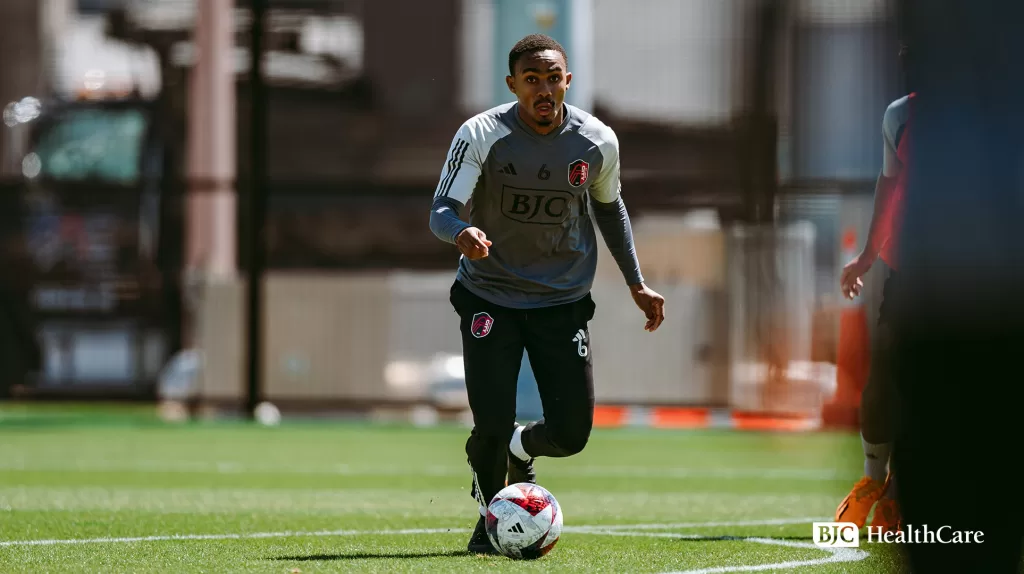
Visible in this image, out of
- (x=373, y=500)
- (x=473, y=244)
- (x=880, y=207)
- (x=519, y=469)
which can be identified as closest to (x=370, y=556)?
(x=519, y=469)

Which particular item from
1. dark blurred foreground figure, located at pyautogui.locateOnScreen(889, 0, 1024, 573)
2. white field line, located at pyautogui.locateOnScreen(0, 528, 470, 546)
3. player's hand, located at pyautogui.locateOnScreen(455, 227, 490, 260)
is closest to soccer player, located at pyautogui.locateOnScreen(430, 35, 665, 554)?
player's hand, located at pyautogui.locateOnScreen(455, 227, 490, 260)

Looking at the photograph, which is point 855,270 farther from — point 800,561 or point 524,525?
point 524,525

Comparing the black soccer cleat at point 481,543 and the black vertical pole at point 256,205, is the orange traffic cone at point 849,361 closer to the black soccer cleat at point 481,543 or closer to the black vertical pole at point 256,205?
the black vertical pole at point 256,205

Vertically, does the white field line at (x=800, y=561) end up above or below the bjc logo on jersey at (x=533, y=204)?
below

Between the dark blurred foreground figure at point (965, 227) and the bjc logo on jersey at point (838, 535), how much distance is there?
3.59 meters

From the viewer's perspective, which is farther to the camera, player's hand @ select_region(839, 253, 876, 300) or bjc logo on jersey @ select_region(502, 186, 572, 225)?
player's hand @ select_region(839, 253, 876, 300)

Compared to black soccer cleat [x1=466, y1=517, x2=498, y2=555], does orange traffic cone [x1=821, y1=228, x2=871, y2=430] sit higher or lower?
lower

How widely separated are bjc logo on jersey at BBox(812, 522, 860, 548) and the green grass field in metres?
0.08

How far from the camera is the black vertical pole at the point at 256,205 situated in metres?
16.8

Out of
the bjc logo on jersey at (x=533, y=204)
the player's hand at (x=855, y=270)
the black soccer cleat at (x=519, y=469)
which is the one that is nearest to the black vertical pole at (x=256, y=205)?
the black soccer cleat at (x=519, y=469)

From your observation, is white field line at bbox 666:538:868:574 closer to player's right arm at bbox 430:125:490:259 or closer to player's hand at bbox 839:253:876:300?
player's hand at bbox 839:253:876:300

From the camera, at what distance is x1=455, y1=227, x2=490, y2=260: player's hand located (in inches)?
209

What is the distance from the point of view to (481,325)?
5973 mm

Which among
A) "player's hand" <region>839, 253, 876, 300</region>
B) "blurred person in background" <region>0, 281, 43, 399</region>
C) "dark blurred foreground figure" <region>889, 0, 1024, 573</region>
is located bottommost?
"blurred person in background" <region>0, 281, 43, 399</region>
